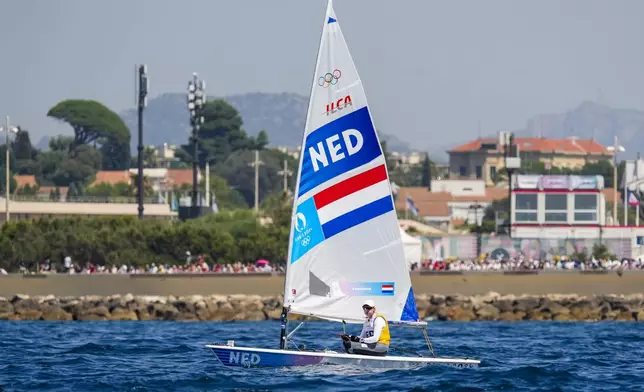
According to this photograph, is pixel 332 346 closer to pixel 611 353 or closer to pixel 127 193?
pixel 611 353

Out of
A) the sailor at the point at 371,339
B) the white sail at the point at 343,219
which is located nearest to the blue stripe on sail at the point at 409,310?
the white sail at the point at 343,219

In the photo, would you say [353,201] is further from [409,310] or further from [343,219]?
[409,310]

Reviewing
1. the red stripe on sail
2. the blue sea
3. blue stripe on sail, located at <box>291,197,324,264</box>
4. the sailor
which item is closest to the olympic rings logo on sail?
the red stripe on sail

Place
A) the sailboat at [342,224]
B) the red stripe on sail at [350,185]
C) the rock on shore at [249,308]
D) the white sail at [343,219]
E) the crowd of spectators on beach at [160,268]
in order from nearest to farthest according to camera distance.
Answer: the sailboat at [342,224], the white sail at [343,219], the red stripe on sail at [350,185], the rock on shore at [249,308], the crowd of spectators on beach at [160,268]

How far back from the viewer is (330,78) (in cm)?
3083

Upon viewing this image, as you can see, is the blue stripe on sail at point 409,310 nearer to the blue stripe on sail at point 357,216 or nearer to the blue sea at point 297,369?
the blue sea at point 297,369

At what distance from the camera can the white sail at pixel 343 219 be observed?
102 feet

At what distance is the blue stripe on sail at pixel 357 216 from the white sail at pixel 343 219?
0.07 ft

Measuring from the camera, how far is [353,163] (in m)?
31.6

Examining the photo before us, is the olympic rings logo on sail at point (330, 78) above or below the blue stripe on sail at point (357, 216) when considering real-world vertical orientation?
above

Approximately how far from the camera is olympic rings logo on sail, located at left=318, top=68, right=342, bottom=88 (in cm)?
3073

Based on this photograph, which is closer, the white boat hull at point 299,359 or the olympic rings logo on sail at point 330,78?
the white boat hull at point 299,359

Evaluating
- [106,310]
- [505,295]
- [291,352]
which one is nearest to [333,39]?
[291,352]

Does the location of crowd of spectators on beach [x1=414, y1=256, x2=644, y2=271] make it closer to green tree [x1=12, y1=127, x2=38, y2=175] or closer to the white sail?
the white sail
